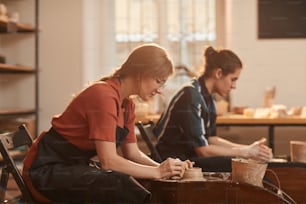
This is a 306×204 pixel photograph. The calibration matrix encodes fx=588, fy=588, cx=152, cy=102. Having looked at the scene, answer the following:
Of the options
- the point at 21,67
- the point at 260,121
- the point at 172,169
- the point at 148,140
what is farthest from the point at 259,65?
the point at 172,169

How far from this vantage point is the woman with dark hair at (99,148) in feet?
4.97

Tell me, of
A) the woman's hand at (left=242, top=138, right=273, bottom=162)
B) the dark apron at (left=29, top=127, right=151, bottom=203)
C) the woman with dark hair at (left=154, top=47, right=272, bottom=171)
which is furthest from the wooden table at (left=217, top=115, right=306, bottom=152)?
the dark apron at (left=29, top=127, right=151, bottom=203)

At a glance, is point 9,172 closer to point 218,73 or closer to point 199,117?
point 199,117

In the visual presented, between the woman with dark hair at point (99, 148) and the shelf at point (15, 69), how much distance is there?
2454 millimetres

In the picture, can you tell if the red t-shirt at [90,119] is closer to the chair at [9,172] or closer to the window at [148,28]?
the chair at [9,172]

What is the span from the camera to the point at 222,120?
11.8 feet

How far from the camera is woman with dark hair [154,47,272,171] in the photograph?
86.7 inches

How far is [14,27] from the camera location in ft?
13.4

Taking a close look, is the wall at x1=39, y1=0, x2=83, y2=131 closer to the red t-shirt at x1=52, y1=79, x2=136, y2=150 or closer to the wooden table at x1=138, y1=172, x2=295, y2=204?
the red t-shirt at x1=52, y1=79, x2=136, y2=150

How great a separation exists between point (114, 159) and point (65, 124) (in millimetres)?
182

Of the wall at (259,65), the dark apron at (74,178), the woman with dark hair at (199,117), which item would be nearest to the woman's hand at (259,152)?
the woman with dark hair at (199,117)

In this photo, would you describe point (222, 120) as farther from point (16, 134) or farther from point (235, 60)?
point (16, 134)

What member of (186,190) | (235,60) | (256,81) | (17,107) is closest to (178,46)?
(256,81)

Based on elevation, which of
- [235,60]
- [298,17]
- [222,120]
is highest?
[298,17]
